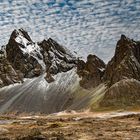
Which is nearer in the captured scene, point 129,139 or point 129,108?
point 129,139

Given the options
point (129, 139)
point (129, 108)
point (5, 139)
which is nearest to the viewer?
point (129, 139)

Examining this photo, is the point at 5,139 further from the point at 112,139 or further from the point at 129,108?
the point at 129,108

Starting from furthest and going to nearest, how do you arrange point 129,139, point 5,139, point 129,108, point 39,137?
1. point 129,108
2. point 5,139
3. point 129,139
4. point 39,137

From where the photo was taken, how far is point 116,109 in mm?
198750

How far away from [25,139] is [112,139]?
32.2ft

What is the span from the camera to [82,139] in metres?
45.5

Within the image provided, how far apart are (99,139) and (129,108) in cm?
15463

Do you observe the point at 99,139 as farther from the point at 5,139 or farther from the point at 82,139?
the point at 5,139

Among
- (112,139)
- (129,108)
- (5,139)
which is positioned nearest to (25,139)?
(5,139)

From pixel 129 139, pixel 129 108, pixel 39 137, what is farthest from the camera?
pixel 129 108

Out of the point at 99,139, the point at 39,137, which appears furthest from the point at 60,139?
the point at 99,139

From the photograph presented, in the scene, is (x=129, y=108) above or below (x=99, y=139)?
below

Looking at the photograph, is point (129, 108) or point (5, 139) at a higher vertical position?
point (5, 139)

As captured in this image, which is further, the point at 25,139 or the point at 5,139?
the point at 5,139
